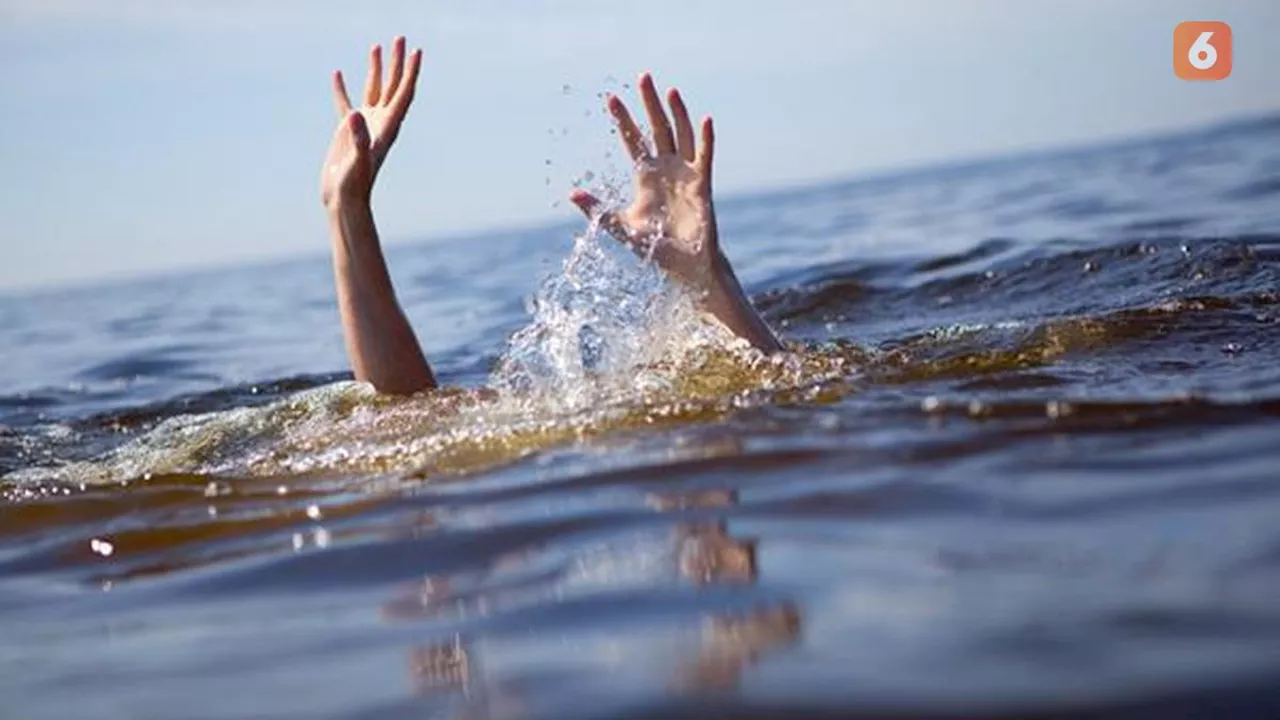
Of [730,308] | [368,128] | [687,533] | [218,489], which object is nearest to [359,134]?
[368,128]

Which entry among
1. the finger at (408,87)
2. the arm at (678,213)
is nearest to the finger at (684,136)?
the arm at (678,213)

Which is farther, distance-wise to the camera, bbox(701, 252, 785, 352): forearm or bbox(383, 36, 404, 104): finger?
bbox(383, 36, 404, 104): finger

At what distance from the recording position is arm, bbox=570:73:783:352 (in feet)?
17.4

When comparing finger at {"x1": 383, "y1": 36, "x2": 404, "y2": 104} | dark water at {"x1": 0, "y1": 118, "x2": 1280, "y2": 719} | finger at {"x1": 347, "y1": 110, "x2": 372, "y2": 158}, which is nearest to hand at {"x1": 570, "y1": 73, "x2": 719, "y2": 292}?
dark water at {"x1": 0, "y1": 118, "x2": 1280, "y2": 719}

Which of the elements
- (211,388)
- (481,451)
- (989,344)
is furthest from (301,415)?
(211,388)

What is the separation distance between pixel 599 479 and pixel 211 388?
556 cm

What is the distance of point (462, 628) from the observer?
114 inches

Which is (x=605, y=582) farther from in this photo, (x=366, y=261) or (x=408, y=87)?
(x=408, y=87)

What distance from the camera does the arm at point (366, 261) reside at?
566 cm

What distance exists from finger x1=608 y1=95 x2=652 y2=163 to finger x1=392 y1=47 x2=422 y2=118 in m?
0.83

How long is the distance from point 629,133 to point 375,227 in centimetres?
94

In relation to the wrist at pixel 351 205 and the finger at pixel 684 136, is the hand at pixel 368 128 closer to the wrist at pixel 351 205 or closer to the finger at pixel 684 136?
the wrist at pixel 351 205

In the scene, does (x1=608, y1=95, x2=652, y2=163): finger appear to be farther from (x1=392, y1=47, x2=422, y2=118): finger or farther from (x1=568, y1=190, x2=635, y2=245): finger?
(x1=392, y1=47, x2=422, y2=118): finger

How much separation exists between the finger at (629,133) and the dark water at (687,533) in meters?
0.43
